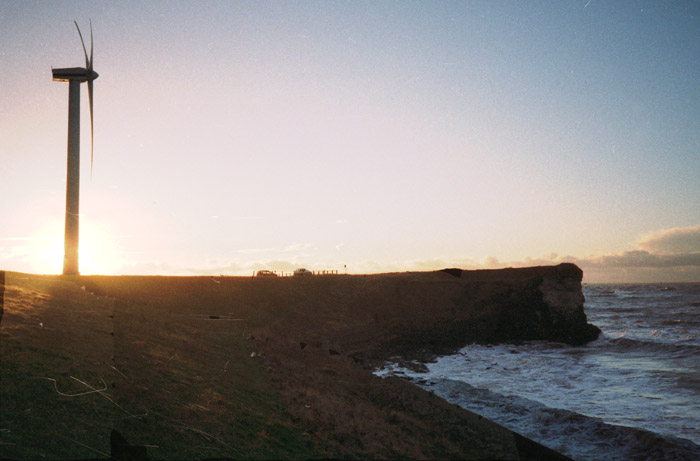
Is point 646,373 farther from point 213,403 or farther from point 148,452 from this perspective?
point 148,452

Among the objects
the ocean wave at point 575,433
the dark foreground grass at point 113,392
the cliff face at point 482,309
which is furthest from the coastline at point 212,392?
the cliff face at point 482,309

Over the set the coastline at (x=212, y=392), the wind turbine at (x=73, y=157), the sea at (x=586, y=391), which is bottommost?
the sea at (x=586, y=391)

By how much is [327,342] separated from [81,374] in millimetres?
28073

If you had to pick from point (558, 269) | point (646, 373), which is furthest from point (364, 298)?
point (646, 373)

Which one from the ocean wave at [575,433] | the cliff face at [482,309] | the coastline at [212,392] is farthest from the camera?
the cliff face at [482,309]

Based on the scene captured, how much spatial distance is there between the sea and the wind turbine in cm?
3122

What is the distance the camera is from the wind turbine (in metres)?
43.4

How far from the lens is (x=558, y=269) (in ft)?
162

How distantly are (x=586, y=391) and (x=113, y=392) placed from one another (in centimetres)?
2280

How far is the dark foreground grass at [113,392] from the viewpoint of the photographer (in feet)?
29.9

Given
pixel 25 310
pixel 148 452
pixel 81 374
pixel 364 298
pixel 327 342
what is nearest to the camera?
pixel 148 452

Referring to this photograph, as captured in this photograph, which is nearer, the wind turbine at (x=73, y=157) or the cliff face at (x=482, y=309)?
the wind turbine at (x=73, y=157)

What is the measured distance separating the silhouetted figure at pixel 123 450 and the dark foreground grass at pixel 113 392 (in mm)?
151

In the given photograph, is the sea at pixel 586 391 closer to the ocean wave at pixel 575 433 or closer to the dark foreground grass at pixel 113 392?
the ocean wave at pixel 575 433
